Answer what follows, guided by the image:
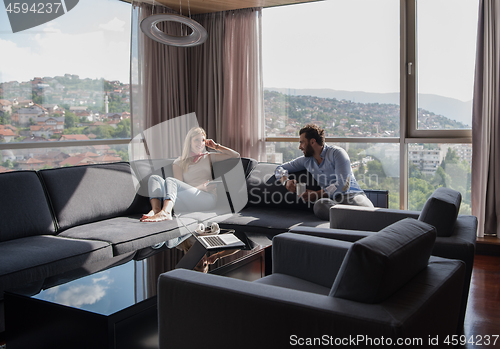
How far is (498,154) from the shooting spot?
3.96 metres

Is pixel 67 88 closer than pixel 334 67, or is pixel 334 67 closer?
pixel 67 88

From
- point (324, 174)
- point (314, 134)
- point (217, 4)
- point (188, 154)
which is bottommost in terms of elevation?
point (324, 174)

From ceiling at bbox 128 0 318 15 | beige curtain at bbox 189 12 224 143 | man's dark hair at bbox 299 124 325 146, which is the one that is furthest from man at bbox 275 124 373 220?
ceiling at bbox 128 0 318 15

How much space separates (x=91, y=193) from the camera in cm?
342

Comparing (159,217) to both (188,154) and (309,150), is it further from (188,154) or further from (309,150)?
(309,150)

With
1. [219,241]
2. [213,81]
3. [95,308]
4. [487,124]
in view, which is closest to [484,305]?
[219,241]

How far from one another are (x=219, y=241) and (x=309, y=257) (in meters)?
0.75

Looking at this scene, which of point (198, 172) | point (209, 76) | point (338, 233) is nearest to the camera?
point (338, 233)

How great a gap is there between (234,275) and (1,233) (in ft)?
5.06

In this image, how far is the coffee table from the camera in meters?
1.73

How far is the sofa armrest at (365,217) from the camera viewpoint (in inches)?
108

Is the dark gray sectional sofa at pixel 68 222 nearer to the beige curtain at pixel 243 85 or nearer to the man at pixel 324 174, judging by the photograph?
the man at pixel 324 174

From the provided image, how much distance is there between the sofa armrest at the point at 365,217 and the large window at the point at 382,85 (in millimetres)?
1821

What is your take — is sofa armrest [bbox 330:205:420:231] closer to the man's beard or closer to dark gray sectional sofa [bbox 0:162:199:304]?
the man's beard
